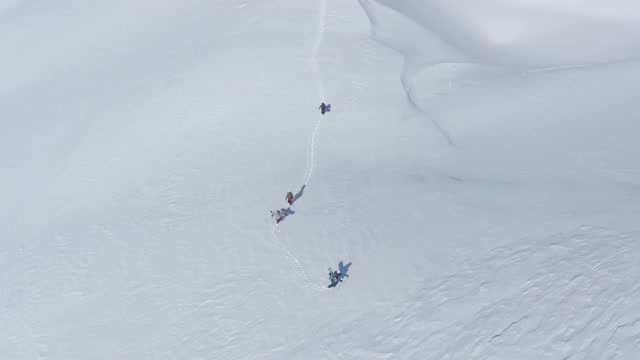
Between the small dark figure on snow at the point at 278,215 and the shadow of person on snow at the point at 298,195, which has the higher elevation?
the shadow of person on snow at the point at 298,195

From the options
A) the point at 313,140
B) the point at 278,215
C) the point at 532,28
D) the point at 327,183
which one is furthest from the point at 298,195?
the point at 532,28

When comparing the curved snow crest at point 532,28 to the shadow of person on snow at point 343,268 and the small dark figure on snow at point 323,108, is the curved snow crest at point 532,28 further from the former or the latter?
the shadow of person on snow at point 343,268

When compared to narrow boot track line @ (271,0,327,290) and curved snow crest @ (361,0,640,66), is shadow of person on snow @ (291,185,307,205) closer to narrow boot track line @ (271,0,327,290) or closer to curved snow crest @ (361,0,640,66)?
narrow boot track line @ (271,0,327,290)

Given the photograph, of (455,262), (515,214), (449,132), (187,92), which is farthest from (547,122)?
(187,92)

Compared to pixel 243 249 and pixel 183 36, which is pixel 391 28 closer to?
pixel 183 36

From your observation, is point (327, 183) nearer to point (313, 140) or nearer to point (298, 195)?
point (298, 195)

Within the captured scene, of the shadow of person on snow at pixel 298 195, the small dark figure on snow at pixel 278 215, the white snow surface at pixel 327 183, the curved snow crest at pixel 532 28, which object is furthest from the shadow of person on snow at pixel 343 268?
the curved snow crest at pixel 532 28
